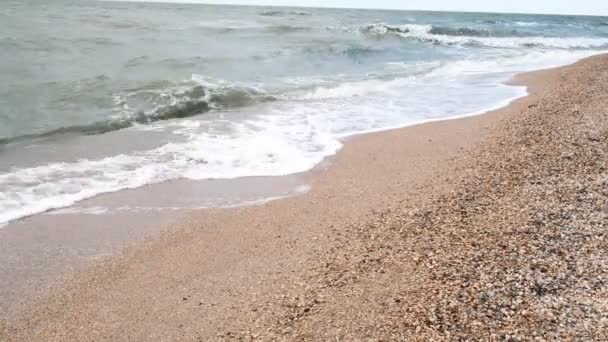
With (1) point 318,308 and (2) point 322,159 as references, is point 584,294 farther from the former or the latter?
(2) point 322,159

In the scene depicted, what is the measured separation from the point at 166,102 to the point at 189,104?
0.51 meters

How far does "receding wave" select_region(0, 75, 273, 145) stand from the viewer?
809 cm

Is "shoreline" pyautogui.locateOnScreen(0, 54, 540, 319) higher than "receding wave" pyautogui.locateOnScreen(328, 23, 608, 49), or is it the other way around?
"receding wave" pyautogui.locateOnScreen(328, 23, 608, 49)

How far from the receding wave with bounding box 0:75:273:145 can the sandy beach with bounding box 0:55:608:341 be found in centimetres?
427

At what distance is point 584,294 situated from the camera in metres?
2.82

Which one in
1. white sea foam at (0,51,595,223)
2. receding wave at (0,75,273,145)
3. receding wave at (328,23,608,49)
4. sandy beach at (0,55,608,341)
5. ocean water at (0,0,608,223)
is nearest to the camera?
sandy beach at (0,55,608,341)

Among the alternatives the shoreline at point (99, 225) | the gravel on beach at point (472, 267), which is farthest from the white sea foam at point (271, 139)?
the gravel on beach at point (472, 267)

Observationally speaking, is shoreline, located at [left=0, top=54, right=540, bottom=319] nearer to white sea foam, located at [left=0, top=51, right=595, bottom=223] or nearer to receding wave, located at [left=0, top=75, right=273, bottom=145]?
white sea foam, located at [left=0, top=51, right=595, bottom=223]

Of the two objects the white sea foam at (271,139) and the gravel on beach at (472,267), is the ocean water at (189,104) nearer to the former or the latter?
the white sea foam at (271,139)

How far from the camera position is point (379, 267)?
3453mm

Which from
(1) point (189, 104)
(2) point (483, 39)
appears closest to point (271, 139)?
(1) point (189, 104)

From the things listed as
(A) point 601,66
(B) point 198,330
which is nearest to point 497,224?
(B) point 198,330

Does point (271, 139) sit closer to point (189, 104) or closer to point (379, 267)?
point (189, 104)

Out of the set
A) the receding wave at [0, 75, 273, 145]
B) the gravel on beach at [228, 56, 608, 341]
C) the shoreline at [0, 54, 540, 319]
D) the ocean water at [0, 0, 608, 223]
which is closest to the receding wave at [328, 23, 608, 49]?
the ocean water at [0, 0, 608, 223]
